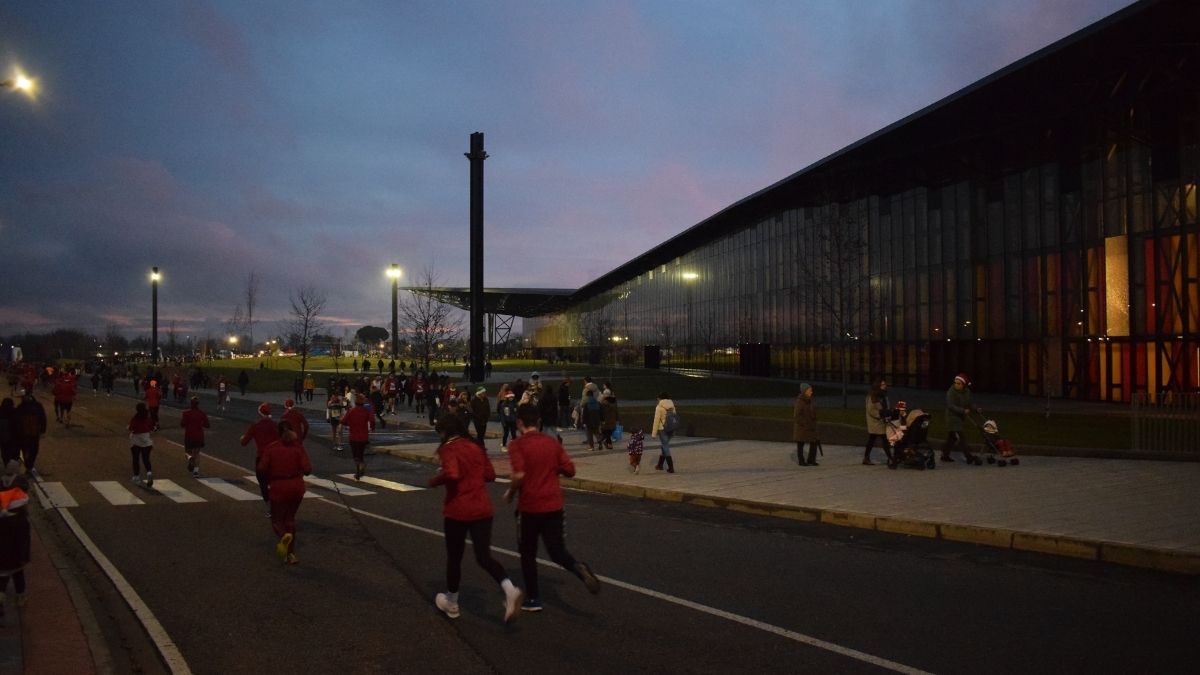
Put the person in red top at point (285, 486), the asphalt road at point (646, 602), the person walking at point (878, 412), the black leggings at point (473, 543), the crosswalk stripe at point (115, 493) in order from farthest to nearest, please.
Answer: the person walking at point (878, 412)
the crosswalk stripe at point (115, 493)
the person in red top at point (285, 486)
the black leggings at point (473, 543)
the asphalt road at point (646, 602)

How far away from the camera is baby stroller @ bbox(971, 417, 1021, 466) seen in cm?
1619

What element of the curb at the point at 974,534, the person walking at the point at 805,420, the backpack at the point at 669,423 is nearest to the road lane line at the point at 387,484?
the curb at the point at 974,534

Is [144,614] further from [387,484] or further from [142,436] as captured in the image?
[142,436]

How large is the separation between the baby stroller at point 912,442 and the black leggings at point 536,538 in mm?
10684

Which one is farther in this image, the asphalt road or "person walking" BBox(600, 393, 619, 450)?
"person walking" BBox(600, 393, 619, 450)

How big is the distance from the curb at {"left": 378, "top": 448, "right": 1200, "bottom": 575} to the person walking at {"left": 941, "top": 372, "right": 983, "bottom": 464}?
451 centimetres

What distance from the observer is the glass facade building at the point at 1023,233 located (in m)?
30.4

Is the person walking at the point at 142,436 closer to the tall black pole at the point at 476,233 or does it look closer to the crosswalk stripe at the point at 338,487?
the crosswalk stripe at the point at 338,487

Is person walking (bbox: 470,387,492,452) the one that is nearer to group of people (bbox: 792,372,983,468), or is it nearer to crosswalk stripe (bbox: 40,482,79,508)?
group of people (bbox: 792,372,983,468)

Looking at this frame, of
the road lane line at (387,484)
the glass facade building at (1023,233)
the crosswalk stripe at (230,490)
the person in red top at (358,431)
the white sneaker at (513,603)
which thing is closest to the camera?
the white sneaker at (513,603)

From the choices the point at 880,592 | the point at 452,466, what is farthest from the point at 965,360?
the point at 452,466

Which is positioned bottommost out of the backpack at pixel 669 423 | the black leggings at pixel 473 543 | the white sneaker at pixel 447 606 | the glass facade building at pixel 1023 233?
the white sneaker at pixel 447 606

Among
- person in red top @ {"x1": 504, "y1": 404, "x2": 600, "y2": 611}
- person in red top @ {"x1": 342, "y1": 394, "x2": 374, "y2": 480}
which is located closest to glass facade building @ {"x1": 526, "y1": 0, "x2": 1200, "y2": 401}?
person in red top @ {"x1": 342, "y1": 394, "x2": 374, "y2": 480}

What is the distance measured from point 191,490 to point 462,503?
10.9 metres
